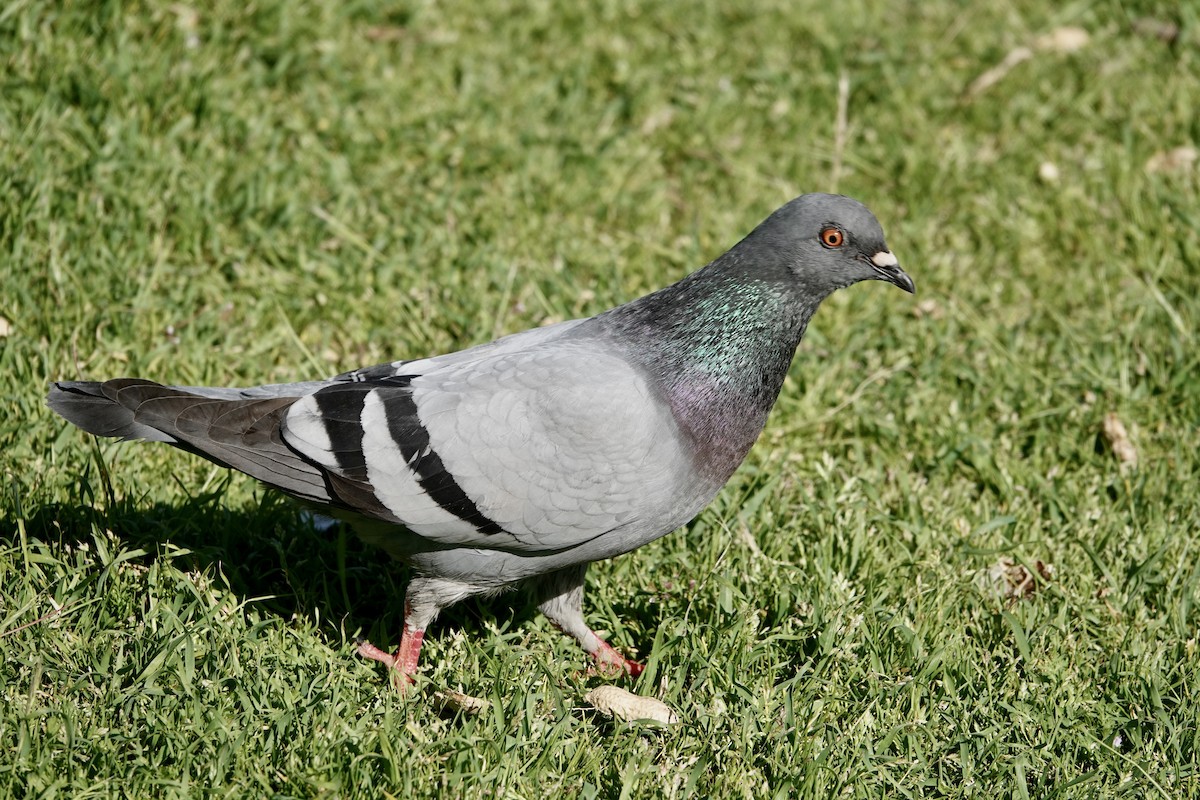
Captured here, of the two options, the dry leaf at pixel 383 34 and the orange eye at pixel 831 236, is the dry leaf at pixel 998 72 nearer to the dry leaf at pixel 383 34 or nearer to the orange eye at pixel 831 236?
the dry leaf at pixel 383 34

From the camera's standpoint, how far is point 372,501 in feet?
11.4

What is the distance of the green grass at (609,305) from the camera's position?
11.5 feet

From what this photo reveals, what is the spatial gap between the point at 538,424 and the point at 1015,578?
6.50 feet

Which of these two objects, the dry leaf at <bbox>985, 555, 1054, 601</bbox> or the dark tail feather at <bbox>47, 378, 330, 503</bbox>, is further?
the dry leaf at <bbox>985, 555, 1054, 601</bbox>

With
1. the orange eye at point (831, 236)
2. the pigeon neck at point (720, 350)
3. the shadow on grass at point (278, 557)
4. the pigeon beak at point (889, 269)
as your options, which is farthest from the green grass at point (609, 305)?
the orange eye at point (831, 236)

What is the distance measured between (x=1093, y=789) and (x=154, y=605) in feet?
9.04

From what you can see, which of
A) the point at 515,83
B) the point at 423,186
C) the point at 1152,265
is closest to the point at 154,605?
the point at 423,186

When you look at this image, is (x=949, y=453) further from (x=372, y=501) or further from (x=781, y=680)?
(x=372, y=501)

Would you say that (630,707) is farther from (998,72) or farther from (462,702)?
(998,72)

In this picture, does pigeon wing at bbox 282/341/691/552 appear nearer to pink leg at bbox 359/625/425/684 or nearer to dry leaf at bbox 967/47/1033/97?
pink leg at bbox 359/625/425/684

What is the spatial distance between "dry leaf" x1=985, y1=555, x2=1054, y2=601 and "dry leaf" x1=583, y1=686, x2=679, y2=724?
1.35 meters

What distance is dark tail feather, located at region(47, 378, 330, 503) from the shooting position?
3494mm

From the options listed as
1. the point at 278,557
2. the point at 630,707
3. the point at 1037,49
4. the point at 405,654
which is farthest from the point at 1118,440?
the point at 278,557

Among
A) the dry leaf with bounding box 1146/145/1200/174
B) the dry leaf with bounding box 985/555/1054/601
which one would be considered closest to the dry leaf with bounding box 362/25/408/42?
→ the dry leaf with bounding box 1146/145/1200/174
